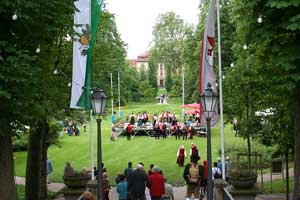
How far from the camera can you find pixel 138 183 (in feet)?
54.1

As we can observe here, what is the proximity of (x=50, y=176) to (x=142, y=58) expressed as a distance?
468 feet

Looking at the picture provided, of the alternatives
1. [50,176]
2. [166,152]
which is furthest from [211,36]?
[166,152]

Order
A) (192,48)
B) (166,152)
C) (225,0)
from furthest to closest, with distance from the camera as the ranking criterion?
(192,48) < (225,0) < (166,152)

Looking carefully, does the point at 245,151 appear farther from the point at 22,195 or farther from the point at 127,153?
the point at 22,195

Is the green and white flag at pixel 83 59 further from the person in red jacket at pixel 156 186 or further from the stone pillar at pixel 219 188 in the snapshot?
the stone pillar at pixel 219 188

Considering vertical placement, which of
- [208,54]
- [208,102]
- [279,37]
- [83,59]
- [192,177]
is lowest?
[192,177]

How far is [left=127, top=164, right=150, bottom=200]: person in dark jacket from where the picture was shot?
16.4m

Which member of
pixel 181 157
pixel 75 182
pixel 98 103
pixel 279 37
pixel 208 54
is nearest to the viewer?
pixel 279 37

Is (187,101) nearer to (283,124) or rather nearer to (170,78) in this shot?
(170,78)

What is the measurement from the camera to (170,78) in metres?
115

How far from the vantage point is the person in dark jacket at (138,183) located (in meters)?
16.4

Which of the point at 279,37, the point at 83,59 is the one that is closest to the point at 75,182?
the point at 83,59

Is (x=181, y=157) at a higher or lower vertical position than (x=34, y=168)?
lower

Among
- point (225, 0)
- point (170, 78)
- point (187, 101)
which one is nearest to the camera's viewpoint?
point (225, 0)
